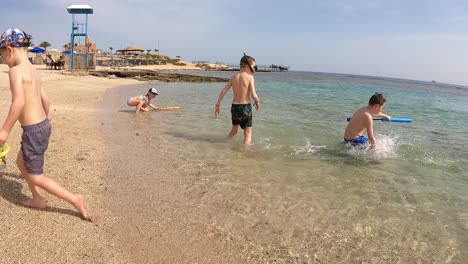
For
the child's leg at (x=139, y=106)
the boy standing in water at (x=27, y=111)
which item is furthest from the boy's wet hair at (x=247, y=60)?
the child's leg at (x=139, y=106)

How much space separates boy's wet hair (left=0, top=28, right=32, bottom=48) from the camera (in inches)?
109

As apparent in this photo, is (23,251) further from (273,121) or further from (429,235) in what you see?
(273,121)

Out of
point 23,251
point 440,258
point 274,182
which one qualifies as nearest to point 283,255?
point 440,258

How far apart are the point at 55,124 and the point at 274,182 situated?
522cm

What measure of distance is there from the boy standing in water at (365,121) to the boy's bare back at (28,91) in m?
5.15

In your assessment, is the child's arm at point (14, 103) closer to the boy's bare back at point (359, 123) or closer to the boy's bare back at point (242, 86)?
the boy's bare back at point (242, 86)

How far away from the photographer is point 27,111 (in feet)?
9.42

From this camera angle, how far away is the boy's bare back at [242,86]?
6332mm

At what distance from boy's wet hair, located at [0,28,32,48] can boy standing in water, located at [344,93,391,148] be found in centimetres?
528

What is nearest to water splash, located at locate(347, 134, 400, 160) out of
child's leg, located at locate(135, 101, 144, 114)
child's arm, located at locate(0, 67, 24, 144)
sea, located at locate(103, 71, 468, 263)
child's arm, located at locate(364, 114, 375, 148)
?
sea, located at locate(103, 71, 468, 263)

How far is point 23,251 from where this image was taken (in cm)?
249

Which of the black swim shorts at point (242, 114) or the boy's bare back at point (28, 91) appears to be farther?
the black swim shorts at point (242, 114)

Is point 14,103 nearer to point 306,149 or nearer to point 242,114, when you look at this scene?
point 242,114

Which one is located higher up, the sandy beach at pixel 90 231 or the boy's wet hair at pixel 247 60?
the boy's wet hair at pixel 247 60
